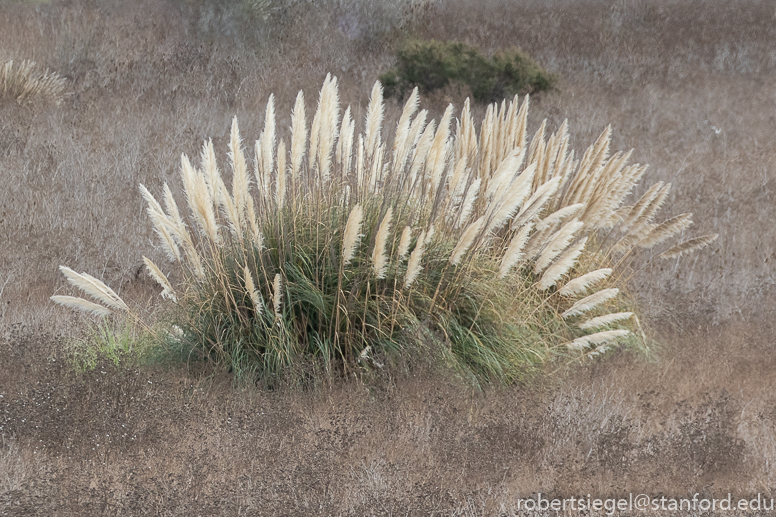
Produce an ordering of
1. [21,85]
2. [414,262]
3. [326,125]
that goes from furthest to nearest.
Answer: [21,85]
[326,125]
[414,262]


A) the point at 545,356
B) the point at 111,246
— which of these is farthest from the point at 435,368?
the point at 111,246

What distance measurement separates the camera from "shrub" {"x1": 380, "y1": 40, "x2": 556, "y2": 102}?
38.4 ft

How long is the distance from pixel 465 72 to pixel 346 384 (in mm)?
8392

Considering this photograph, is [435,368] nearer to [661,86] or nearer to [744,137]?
[744,137]

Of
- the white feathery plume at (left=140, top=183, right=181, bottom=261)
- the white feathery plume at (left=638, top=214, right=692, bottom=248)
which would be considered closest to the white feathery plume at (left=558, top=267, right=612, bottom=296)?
the white feathery plume at (left=638, top=214, right=692, bottom=248)

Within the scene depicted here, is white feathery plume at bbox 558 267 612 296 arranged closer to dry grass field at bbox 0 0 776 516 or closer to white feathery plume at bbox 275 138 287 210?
dry grass field at bbox 0 0 776 516

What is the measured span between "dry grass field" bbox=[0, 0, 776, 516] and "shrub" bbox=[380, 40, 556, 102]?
34 cm

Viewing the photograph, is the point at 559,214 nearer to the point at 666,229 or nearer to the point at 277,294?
the point at 666,229

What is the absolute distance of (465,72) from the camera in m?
11.7

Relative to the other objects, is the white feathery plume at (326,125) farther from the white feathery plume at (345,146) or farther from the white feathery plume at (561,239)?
the white feathery plume at (561,239)

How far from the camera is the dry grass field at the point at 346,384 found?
339 cm

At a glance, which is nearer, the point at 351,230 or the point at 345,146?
the point at 351,230

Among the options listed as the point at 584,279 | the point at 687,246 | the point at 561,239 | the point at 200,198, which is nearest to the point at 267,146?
the point at 200,198

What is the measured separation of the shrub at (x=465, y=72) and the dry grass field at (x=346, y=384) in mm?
340
